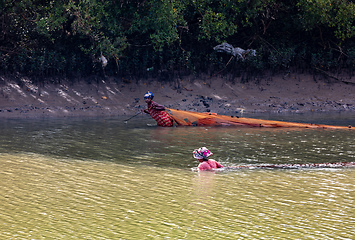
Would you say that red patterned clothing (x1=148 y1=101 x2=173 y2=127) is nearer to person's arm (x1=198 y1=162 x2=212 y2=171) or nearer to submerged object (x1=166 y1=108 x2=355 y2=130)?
submerged object (x1=166 y1=108 x2=355 y2=130)

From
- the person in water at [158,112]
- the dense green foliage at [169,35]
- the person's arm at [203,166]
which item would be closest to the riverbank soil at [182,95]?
the dense green foliage at [169,35]

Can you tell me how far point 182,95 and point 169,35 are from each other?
3493 millimetres

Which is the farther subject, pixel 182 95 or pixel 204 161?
pixel 182 95

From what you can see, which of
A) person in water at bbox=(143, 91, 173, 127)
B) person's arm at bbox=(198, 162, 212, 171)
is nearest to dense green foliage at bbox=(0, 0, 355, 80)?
person in water at bbox=(143, 91, 173, 127)

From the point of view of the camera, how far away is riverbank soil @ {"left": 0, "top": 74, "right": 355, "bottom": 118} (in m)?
26.5

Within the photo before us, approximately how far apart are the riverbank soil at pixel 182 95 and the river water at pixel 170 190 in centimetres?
887

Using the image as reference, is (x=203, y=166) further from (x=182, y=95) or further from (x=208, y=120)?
(x=182, y=95)

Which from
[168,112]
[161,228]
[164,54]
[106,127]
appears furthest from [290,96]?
[161,228]

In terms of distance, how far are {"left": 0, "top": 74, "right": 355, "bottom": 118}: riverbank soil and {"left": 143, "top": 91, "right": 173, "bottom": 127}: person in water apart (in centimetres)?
574

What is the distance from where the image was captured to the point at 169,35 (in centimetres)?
2895

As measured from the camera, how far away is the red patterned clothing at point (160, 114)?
2078cm

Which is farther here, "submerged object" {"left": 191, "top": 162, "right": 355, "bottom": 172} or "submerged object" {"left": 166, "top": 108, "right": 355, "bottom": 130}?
"submerged object" {"left": 166, "top": 108, "right": 355, "bottom": 130}

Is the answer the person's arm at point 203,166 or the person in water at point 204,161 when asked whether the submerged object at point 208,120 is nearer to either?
the person in water at point 204,161

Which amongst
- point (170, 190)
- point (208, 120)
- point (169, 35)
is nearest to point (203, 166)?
point (170, 190)
